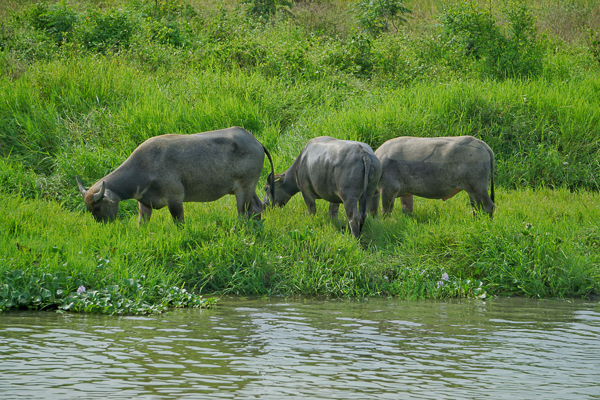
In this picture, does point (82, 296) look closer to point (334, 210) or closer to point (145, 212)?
point (145, 212)

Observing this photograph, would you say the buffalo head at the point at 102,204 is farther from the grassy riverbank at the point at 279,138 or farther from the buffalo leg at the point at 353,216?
the buffalo leg at the point at 353,216

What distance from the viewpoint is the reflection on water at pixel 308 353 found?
4.53 meters

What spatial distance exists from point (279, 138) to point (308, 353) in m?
7.43

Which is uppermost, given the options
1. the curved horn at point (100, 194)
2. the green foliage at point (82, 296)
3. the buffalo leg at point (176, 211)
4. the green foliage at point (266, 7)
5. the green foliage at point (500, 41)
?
the green foliage at point (266, 7)

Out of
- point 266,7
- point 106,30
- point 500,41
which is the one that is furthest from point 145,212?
point 266,7

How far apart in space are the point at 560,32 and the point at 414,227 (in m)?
16.8

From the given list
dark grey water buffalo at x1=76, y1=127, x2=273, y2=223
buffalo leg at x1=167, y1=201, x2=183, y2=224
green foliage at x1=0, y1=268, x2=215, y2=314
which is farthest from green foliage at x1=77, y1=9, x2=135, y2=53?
green foliage at x1=0, y1=268, x2=215, y2=314

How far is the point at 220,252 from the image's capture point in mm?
8047

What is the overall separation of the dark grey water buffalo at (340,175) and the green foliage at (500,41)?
727 cm

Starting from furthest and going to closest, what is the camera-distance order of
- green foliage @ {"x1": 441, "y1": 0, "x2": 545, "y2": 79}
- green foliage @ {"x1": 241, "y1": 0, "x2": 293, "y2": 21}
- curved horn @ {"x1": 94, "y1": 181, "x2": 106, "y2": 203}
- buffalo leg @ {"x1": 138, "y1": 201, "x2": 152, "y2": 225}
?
green foliage @ {"x1": 241, "y1": 0, "x2": 293, "y2": 21}
green foliage @ {"x1": 441, "y1": 0, "x2": 545, "y2": 79}
buffalo leg @ {"x1": 138, "y1": 201, "x2": 152, "y2": 225}
curved horn @ {"x1": 94, "y1": 181, "x2": 106, "y2": 203}

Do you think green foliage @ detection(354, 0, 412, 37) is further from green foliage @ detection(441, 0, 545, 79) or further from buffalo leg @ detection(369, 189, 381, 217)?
buffalo leg @ detection(369, 189, 381, 217)

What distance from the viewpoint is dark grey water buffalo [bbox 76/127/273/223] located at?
879 cm

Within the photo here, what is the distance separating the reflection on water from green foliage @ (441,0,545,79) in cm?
924

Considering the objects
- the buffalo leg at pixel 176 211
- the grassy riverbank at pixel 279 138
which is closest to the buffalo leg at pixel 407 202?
the grassy riverbank at pixel 279 138
